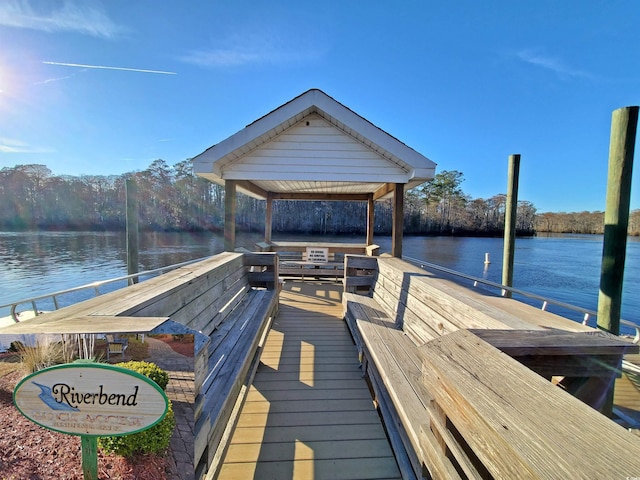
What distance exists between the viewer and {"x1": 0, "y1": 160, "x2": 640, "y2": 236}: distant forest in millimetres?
42781

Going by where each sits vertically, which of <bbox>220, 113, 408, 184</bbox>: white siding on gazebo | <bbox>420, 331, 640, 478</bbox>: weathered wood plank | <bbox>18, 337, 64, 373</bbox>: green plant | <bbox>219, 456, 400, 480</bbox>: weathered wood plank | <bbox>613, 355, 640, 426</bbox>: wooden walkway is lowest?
<bbox>613, 355, 640, 426</bbox>: wooden walkway

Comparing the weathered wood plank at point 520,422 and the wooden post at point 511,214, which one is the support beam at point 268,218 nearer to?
the wooden post at point 511,214

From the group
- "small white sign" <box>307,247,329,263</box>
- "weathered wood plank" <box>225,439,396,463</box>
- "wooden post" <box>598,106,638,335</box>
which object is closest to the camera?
"weathered wood plank" <box>225,439,396,463</box>

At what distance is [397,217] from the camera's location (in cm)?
487

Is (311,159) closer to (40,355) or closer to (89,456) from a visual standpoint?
(40,355)

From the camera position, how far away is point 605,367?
1.25 metres

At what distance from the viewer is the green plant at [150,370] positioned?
96 cm

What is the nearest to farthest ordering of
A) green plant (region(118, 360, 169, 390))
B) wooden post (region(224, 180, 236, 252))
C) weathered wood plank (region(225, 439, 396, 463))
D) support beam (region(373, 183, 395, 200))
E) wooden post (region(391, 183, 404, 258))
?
green plant (region(118, 360, 169, 390))
weathered wood plank (region(225, 439, 396, 463))
wooden post (region(224, 180, 236, 252))
wooden post (region(391, 183, 404, 258))
support beam (region(373, 183, 395, 200))

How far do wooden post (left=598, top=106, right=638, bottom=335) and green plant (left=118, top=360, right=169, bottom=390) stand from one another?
11.8 ft

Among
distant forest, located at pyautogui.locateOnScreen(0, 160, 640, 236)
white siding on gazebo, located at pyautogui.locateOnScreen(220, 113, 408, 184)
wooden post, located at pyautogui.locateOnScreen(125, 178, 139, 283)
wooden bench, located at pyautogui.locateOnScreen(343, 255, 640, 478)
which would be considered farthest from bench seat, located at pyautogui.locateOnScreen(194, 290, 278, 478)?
distant forest, located at pyautogui.locateOnScreen(0, 160, 640, 236)

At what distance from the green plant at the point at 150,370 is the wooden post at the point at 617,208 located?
3.60 meters

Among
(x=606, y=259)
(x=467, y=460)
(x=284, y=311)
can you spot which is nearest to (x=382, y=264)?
(x=284, y=311)

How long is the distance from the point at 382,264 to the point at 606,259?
237 centimetres

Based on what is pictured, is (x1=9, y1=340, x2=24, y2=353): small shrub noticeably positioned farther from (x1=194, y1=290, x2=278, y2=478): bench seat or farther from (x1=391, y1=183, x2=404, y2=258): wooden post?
(x1=391, y1=183, x2=404, y2=258): wooden post
